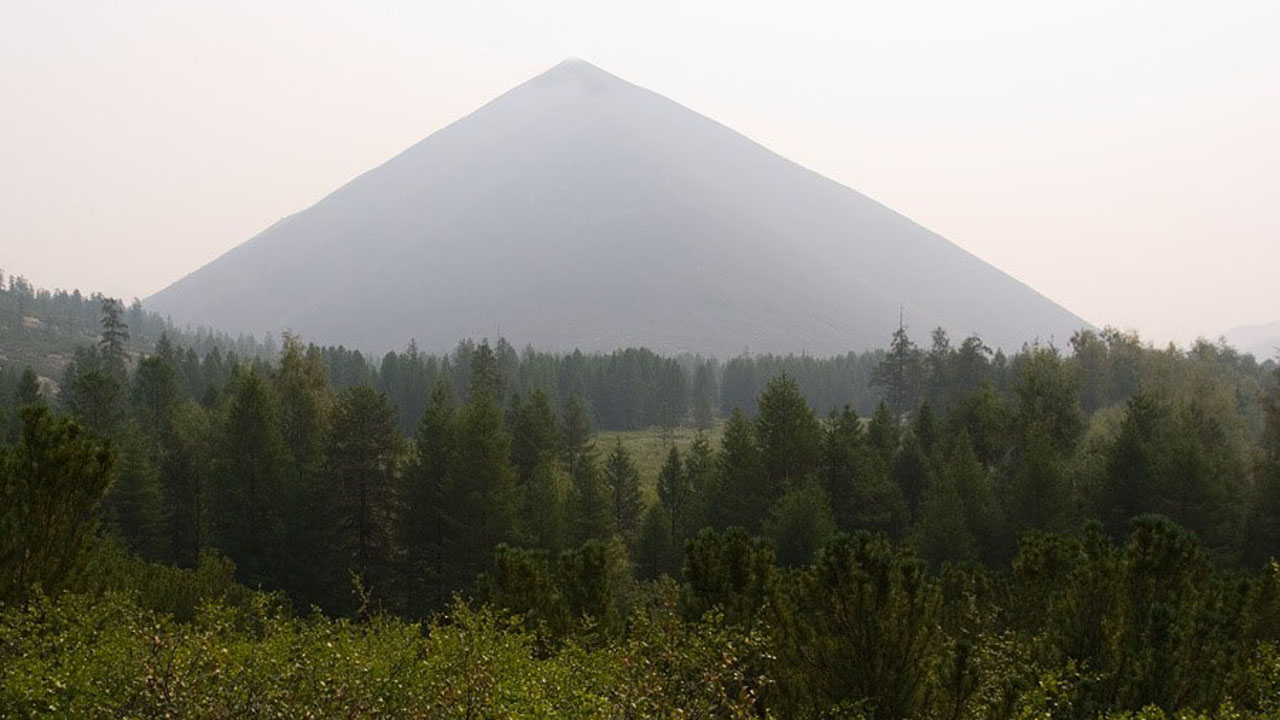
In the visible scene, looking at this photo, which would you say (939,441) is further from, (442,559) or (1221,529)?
(442,559)

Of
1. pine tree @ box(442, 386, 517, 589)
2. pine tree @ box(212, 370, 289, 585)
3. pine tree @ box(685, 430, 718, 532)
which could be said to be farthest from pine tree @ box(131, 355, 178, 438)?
pine tree @ box(685, 430, 718, 532)

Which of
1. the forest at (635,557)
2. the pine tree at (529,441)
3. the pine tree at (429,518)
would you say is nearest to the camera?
the forest at (635,557)

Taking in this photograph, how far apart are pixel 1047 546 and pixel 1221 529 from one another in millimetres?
28854

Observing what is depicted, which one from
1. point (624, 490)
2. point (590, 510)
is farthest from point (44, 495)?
point (624, 490)

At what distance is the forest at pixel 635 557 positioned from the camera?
15.0 metres

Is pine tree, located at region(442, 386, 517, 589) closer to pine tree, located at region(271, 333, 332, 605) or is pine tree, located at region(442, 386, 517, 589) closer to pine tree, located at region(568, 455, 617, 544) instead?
pine tree, located at region(568, 455, 617, 544)

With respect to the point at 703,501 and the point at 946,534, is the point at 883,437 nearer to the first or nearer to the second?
the point at 703,501

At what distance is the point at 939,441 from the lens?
57.6 meters

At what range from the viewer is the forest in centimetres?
1495

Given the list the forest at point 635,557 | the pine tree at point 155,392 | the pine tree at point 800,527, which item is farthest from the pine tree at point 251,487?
the pine tree at point 155,392

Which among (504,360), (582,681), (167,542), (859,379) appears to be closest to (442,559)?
(167,542)

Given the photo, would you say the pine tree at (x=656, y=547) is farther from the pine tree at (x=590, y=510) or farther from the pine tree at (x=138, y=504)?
the pine tree at (x=138, y=504)

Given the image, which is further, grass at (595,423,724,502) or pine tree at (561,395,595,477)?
grass at (595,423,724,502)

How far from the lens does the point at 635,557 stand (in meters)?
57.2
